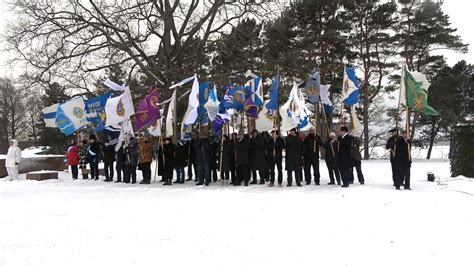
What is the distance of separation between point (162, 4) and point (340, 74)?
13309 millimetres

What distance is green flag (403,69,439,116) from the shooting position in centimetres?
1285

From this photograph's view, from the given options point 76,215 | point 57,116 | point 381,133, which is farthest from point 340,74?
point 76,215

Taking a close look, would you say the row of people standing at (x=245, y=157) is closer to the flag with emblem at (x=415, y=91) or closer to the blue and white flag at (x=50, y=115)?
the flag with emblem at (x=415, y=91)

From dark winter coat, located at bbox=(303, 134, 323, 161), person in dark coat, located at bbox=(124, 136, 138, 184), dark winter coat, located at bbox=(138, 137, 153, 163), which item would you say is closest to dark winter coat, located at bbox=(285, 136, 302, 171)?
dark winter coat, located at bbox=(303, 134, 323, 161)

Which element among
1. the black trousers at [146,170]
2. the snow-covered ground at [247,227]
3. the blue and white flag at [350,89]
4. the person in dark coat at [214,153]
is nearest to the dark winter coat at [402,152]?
the snow-covered ground at [247,227]

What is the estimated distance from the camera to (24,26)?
68.0ft

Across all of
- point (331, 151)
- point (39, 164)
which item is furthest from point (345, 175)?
point (39, 164)

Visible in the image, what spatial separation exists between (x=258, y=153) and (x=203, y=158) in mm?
2011

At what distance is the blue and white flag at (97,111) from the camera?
57.3ft

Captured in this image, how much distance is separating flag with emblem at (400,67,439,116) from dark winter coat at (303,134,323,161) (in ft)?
9.29

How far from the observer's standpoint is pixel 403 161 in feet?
40.3

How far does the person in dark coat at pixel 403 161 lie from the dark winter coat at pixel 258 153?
393cm

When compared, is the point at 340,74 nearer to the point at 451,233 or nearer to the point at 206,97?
the point at 206,97

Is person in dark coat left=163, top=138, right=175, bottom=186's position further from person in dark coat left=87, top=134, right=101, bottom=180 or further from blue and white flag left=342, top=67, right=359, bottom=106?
blue and white flag left=342, top=67, right=359, bottom=106
